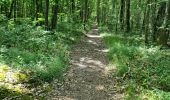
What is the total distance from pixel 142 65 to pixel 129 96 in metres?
4.07

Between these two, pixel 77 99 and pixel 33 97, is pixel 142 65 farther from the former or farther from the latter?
pixel 33 97

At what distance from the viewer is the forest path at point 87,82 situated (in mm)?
9953

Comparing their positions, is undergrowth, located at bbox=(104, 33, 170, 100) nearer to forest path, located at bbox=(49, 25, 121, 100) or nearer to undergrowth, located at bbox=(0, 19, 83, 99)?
forest path, located at bbox=(49, 25, 121, 100)

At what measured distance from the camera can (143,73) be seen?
39.1 ft

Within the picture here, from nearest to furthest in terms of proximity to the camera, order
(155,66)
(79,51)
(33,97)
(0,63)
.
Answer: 1. (33,97)
2. (0,63)
3. (155,66)
4. (79,51)

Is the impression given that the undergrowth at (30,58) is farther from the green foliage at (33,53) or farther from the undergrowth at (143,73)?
the undergrowth at (143,73)

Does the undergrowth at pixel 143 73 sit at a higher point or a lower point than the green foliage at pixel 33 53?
lower

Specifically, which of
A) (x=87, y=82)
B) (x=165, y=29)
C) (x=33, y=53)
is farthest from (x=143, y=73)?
(x=165, y=29)

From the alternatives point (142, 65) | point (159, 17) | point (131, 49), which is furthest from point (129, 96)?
point (159, 17)

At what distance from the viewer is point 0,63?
1041 centimetres

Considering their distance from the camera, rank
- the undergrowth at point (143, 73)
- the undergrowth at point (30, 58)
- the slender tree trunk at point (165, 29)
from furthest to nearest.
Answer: the slender tree trunk at point (165, 29) → the undergrowth at point (30, 58) → the undergrowth at point (143, 73)

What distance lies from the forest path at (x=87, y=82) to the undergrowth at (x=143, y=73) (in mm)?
587

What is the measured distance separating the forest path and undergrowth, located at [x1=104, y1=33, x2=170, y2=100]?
59cm

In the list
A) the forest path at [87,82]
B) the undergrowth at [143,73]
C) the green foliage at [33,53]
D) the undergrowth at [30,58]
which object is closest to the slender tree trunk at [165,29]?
the undergrowth at [143,73]
